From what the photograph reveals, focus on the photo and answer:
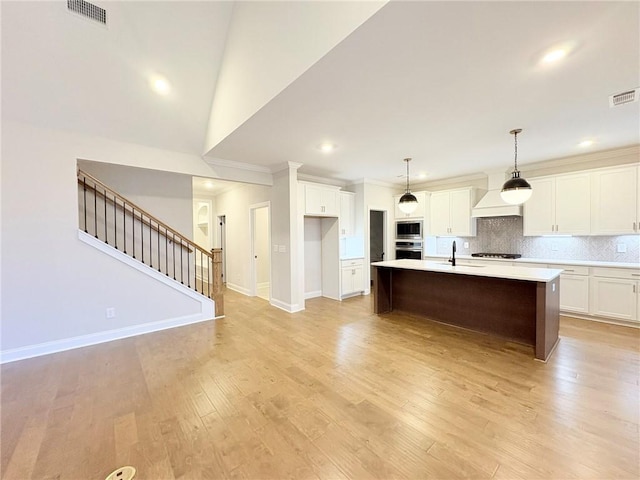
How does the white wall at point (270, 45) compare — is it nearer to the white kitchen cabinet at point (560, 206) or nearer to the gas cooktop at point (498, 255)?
the white kitchen cabinet at point (560, 206)

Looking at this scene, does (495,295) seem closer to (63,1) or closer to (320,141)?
(320,141)

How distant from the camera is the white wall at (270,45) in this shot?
1.90 meters

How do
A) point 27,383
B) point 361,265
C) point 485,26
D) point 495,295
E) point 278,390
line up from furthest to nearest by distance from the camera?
point 361,265, point 495,295, point 27,383, point 278,390, point 485,26

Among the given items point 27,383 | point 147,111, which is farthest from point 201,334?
point 147,111

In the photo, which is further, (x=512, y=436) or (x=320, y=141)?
(x=320, y=141)

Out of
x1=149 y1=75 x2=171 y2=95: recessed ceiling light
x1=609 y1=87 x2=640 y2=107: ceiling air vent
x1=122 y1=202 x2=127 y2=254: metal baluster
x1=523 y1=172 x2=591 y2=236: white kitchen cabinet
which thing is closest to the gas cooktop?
x1=523 y1=172 x2=591 y2=236: white kitchen cabinet

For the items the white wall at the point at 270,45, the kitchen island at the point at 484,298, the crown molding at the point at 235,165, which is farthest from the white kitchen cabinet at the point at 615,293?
the crown molding at the point at 235,165

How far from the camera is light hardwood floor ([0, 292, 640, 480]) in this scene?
5.43 ft

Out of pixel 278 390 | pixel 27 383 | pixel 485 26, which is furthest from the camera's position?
pixel 27 383

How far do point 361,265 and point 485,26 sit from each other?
16.2 feet

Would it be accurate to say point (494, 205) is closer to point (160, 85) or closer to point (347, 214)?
point (347, 214)

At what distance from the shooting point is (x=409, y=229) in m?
6.69

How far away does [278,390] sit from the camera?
2451 mm

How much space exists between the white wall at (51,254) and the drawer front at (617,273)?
711cm
